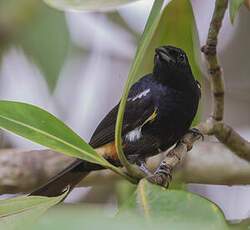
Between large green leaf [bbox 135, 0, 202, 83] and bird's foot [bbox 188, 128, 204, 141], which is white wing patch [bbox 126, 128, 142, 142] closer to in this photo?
bird's foot [bbox 188, 128, 204, 141]

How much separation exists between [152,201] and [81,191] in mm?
1768

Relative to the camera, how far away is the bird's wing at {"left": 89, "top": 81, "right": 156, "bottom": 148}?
1.85 metres

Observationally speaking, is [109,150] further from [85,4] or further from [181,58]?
[85,4]

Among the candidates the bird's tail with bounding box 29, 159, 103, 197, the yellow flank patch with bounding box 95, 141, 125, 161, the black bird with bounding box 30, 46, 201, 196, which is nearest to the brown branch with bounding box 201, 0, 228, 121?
the black bird with bounding box 30, 46, 201, 196

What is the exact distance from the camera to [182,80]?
1.88 metres

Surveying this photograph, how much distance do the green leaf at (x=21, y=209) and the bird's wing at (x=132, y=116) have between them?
3.03ft

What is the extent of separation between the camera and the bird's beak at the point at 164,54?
1752 millimetres

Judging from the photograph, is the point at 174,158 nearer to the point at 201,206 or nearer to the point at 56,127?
the point at 56,127

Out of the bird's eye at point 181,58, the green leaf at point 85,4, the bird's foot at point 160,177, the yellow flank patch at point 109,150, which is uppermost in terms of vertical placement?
the green leaf at point 85,4

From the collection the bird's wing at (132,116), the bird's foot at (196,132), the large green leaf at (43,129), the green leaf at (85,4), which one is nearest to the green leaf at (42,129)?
the large green leaf at (43,129)

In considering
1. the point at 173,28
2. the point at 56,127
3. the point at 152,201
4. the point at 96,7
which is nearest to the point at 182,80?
the point at 173,28

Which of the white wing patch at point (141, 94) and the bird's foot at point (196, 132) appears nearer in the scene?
the bird's foot at point (196, 132)

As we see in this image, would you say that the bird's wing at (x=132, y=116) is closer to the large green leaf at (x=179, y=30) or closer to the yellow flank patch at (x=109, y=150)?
the yellow flank patch at (x=109, y=150)

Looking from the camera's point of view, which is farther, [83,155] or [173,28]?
[173,28]
